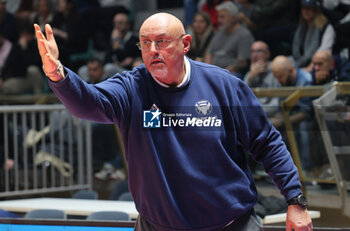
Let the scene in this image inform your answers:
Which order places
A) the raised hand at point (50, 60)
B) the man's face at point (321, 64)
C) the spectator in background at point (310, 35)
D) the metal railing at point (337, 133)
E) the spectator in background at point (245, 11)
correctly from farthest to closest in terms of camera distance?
the spectator in background at point (245, 11), the spectator in background at point (310, 35), the man's face at point (321, 64), the metal railing at point (337, 133), the raised hand at point (50, 60)

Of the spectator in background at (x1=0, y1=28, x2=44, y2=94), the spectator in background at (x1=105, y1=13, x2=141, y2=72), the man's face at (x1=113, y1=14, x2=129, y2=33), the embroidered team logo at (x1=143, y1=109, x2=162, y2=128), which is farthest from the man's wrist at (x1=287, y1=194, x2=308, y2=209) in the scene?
the spectator in background at (x1=0, y1=28, x2=44, y2=94)

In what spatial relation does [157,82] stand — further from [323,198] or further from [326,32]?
[326,32]

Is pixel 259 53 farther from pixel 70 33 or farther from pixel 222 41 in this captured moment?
pixel 70 33

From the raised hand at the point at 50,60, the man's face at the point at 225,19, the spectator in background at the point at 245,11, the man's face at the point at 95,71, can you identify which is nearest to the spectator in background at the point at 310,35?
the spectator in background at the point at 245,11

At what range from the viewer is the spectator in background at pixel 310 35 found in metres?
5.81

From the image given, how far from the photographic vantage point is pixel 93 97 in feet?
8.02

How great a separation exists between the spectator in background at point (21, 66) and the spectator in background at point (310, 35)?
3594 millimetres

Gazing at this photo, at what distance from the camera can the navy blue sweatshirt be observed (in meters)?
2.57

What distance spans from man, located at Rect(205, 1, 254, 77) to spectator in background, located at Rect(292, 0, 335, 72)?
1.67ft

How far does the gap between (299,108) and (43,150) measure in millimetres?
2976

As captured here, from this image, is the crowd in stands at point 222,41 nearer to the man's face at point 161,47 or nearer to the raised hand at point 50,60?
the man's face at point 161,47

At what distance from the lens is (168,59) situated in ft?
8.39

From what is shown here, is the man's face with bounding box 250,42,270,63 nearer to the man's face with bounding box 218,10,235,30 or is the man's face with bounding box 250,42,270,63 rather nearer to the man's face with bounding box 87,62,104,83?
the man's face with bounding box 218,10,235,30

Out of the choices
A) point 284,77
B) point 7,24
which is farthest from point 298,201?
point 7,24
